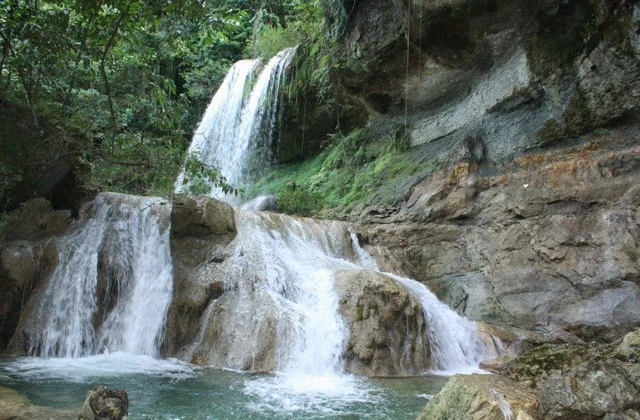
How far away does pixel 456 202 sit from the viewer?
1027 centimetres

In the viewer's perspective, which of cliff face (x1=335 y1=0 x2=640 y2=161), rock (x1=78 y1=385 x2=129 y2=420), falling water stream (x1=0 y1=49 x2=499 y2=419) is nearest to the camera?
rock (x1=78 y1=385 x2=129 y2=420)

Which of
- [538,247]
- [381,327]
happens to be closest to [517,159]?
[538,247]

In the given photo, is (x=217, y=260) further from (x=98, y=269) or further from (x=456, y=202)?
(x=456, y=202)

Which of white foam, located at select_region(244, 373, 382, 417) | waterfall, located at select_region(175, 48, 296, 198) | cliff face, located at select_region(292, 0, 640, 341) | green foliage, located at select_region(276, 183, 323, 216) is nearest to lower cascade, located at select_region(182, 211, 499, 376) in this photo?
white foam, located at select_region(244, 373, 382, 417)

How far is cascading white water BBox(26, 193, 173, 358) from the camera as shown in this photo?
24.9ft

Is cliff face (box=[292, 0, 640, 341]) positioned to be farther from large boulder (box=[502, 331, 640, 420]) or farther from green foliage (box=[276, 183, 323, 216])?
large boulder (box=[502, 331, 640, 420])

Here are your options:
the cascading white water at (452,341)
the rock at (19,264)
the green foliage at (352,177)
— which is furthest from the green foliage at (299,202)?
the rock at (19,264)

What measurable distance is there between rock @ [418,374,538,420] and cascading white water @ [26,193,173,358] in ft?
16.8

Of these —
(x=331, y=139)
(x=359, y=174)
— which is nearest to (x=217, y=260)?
(x=359, y=174)

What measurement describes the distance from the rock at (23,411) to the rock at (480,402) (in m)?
3.04

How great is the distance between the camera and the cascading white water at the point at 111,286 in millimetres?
7590

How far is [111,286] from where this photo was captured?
27.0 feet

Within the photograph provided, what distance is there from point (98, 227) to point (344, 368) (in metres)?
5.24

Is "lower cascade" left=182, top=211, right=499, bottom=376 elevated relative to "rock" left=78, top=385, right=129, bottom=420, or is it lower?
elevated
